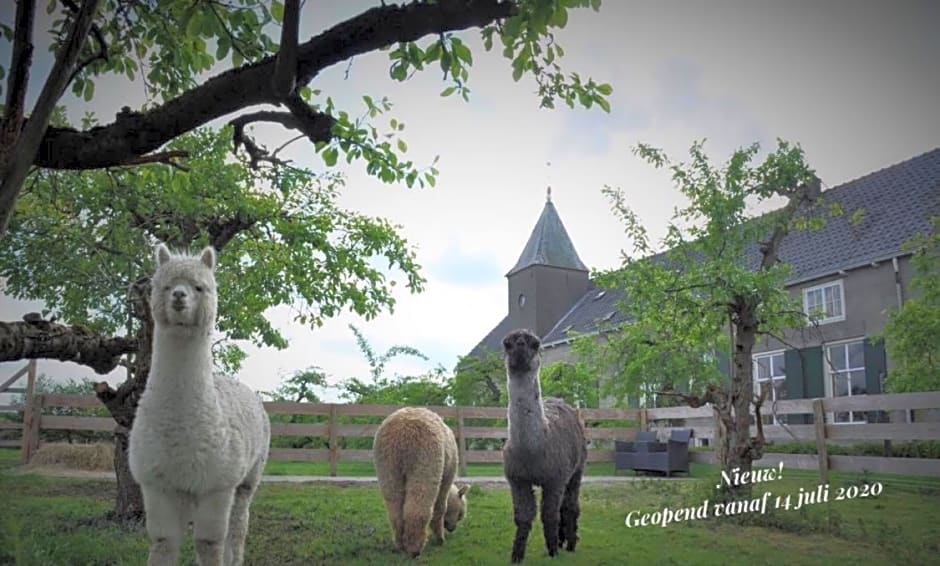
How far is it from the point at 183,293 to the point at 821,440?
11.2m

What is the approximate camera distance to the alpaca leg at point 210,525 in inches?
147

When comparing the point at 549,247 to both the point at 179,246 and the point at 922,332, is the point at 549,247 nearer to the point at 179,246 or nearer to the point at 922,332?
the point at 922,332

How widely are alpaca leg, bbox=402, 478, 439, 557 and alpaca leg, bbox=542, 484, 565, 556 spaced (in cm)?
104

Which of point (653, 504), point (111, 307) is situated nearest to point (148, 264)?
point (111, 307)

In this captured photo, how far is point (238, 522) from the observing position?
4.93 meters

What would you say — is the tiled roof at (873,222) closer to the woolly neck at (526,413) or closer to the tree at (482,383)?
the tree at (482,383)

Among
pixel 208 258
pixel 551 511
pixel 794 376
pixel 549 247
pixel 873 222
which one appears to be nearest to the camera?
pixel 208 258

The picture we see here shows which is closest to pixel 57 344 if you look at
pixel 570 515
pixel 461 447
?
pixel 570 515

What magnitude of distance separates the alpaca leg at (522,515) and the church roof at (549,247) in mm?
28700

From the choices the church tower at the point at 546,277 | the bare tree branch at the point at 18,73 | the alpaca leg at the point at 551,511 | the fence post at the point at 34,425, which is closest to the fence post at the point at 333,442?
the fence post at the point at 34,425

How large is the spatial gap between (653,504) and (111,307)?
824 cm

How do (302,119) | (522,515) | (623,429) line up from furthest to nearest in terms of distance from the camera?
(623,429)
(522,515)
(302,119)

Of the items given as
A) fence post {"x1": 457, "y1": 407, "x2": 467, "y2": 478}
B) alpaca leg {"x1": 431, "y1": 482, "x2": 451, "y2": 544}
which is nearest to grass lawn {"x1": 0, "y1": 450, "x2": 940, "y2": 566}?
alpaca leg {"x1": 431, "y1": 482, "x2": 451, "y2": 544}

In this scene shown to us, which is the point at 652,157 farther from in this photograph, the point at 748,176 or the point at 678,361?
the point at 678,361
